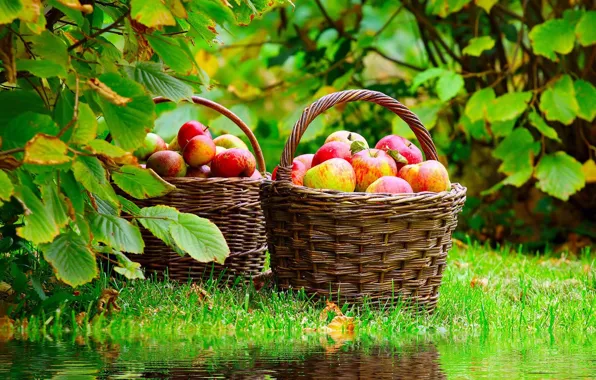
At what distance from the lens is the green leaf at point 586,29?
3.96 meters

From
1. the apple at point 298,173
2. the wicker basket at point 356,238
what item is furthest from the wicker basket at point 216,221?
the wicker basket at point 356,238

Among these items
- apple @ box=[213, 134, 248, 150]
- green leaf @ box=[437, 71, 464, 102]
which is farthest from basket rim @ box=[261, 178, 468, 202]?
green leaf @ box=[437, 71, 464, 102]

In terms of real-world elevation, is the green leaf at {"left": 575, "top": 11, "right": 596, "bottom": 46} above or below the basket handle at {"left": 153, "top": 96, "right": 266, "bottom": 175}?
above

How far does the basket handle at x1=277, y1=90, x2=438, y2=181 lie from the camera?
8.42 ft

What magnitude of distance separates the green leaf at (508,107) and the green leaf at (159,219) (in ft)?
8.01

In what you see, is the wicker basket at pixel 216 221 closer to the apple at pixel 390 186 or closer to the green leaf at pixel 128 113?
the apple at pixel 390 186

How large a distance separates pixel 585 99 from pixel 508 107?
0.39 metres

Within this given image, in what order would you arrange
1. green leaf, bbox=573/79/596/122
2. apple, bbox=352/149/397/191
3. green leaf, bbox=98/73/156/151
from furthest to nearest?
1. green leaf, bbox=573/79/596/122
2. apple, bbox=352/149/397/191
3. green leaf, bbox=98/73/156/151

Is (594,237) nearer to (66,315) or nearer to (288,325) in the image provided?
(288,325)

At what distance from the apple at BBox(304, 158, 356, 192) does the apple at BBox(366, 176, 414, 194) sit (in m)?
0.07

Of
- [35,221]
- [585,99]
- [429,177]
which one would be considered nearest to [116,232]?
[35,221]

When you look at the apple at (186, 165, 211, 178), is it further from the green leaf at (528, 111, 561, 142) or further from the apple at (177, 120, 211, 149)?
the green leaf at (528, 111, 561, 142)

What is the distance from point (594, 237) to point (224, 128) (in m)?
2.25

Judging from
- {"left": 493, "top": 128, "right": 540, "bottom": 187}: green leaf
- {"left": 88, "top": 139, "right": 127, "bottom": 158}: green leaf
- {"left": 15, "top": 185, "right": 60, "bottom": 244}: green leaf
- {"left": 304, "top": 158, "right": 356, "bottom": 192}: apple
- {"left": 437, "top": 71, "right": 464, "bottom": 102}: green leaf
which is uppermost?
{"left": 437, "top": 71, "right": 464, "bottom": 102}: green leaf
